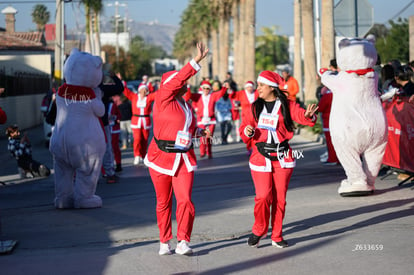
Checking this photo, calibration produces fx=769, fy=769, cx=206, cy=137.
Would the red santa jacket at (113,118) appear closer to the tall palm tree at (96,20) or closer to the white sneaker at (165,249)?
the white sneaker at (165,249)

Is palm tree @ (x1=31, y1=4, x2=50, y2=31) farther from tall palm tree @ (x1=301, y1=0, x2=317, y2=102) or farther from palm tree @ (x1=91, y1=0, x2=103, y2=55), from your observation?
tall palm tree @ (x1=301, y1=0, x2=317, y2=102)

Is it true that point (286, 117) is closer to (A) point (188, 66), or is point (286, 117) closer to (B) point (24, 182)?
(A) point (188, 66)

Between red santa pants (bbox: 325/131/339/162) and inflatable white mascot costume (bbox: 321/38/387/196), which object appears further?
red santa pants (bbox: 325/131/339/162)

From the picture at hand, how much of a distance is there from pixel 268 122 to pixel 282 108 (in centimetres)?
20

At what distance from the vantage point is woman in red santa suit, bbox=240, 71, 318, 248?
7.86 meters

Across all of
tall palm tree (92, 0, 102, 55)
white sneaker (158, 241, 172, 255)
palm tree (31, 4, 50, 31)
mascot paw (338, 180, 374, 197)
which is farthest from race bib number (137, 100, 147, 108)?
palm tree (31, 4, 50, 31)

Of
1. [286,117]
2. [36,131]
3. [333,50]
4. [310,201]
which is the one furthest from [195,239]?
[36,131]

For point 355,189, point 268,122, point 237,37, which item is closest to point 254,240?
point 268,122

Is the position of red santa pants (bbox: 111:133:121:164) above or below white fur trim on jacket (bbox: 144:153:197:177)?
below

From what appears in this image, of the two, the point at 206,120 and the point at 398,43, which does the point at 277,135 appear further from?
the point at 398,43

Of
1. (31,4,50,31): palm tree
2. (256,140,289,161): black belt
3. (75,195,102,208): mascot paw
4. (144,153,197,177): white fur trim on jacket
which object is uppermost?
(31,4,50,31): palm tree

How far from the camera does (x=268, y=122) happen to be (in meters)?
7.95

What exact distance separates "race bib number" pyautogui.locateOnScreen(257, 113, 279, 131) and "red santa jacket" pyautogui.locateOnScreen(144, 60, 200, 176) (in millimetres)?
735

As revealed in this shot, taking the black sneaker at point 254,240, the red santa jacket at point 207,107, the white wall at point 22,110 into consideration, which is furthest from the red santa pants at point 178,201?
the white wall at point 22,110
